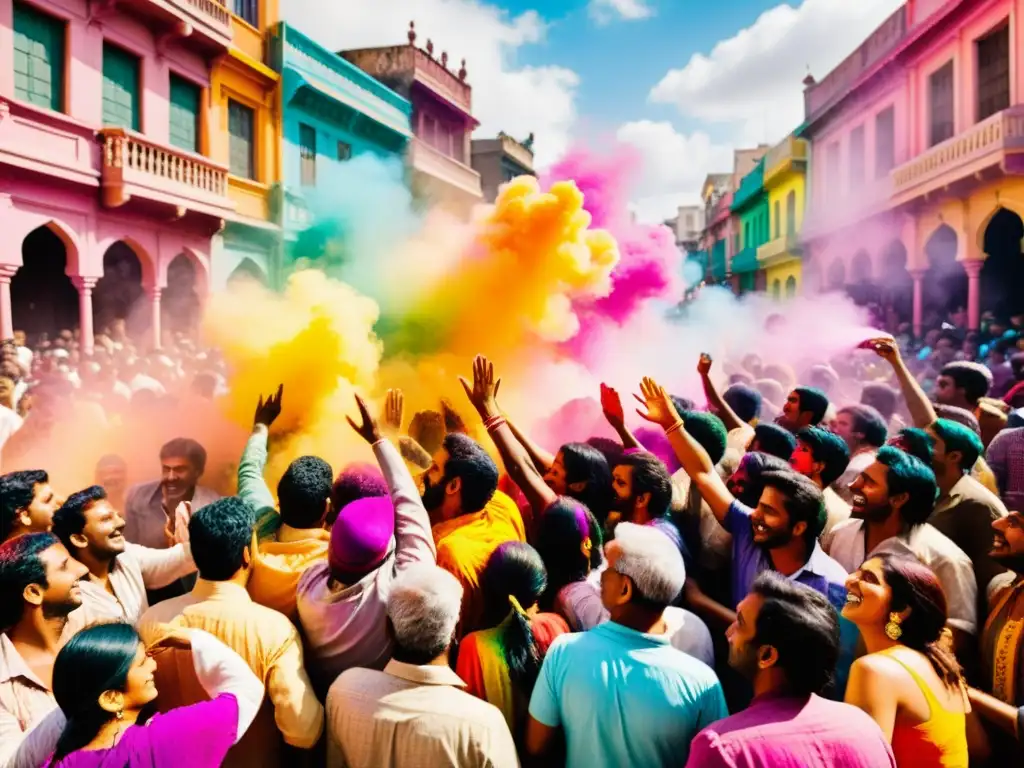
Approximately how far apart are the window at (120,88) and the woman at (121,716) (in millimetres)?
12152

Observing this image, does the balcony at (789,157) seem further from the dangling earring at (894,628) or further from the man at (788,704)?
the man at (788,704)

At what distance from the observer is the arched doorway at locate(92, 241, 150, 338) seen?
1338cm

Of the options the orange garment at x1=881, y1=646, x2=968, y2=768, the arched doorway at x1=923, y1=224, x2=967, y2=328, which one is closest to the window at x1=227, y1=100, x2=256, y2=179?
the arched doorway at x1=923, y1=224, x2=967, y2=328

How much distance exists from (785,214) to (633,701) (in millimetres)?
26695

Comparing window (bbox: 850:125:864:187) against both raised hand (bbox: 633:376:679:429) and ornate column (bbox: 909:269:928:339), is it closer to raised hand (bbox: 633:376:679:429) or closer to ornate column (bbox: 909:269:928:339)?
ornate column (bbox: 909:269:928:339)

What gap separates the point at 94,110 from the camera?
11.7m

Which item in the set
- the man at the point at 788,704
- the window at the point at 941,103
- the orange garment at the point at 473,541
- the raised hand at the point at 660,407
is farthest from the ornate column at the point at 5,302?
the window at the point at 941,103

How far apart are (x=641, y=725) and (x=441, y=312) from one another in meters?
7.26

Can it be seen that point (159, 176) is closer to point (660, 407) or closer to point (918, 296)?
point (660, 407)

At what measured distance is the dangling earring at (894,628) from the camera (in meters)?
2.48

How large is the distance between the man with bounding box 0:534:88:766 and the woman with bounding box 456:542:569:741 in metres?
1.33

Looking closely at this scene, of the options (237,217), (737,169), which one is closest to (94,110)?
(237,217)

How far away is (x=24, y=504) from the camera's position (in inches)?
137

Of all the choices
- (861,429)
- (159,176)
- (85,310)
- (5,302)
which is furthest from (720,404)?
(159,176)
